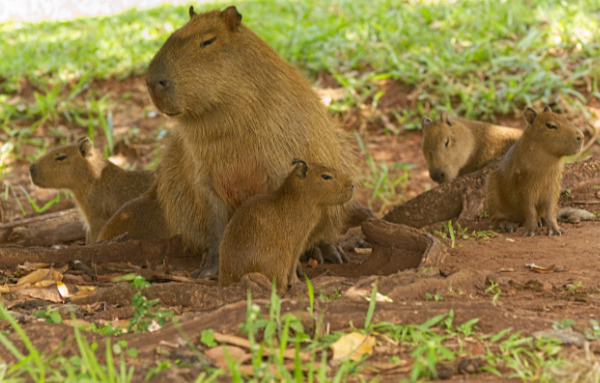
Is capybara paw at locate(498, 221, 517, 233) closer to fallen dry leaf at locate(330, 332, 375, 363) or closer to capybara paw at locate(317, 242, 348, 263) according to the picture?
capybara paw at locate(317, 242, 348, 263)

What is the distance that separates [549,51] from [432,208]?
12.4 feet

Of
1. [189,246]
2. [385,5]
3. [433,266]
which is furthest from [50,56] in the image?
[433,266]

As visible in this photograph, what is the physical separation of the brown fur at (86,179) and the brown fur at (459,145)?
7.63ft

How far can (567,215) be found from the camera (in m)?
5.00

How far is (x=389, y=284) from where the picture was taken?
3217mm

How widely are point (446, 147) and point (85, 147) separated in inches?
114

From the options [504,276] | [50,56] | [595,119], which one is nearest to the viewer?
[504,276]

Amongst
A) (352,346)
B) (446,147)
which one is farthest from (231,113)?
(446,147)

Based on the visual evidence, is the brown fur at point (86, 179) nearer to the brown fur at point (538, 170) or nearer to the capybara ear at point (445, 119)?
the capybara ear at point (445, 119)

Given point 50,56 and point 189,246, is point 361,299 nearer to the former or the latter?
point 189,246

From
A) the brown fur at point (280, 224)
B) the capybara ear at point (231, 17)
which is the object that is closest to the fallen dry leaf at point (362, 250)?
the brown fur at point (280, 224)

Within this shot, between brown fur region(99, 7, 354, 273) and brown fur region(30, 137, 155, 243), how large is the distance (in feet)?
4.58

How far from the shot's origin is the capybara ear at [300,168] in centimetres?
389

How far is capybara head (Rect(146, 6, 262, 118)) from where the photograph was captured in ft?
12.8
